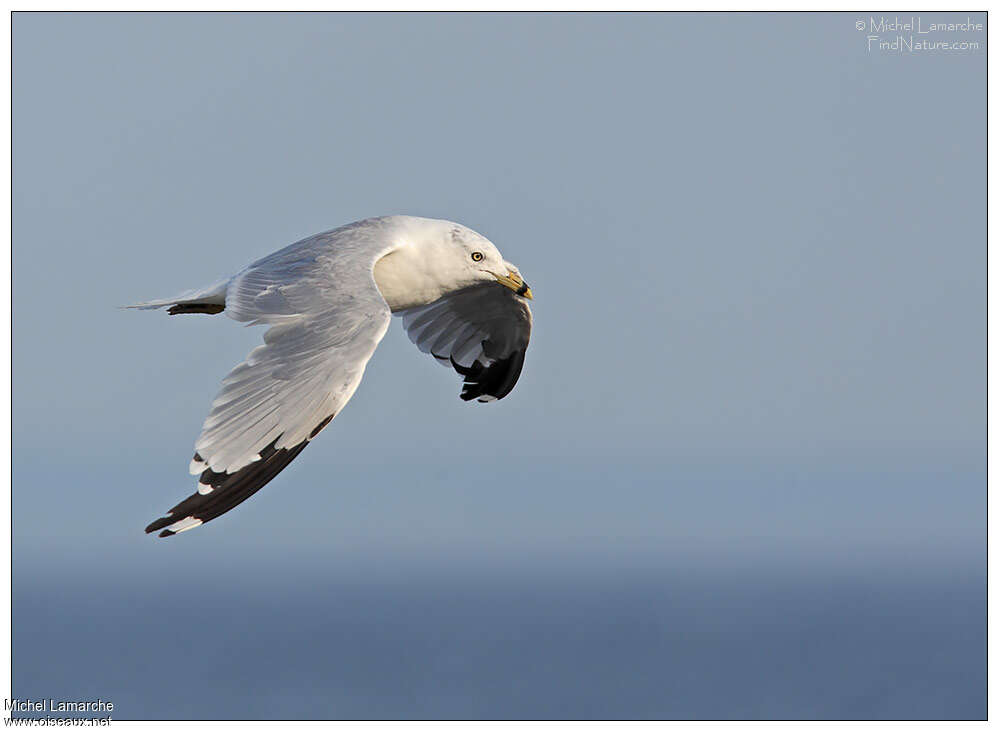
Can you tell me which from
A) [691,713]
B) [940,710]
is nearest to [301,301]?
[691,713]

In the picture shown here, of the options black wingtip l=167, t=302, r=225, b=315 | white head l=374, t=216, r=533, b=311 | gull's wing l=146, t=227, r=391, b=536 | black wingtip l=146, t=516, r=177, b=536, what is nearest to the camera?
black wingtip l=146, t=516, r=177, b=536

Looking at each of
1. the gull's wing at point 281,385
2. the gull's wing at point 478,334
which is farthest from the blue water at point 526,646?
the gull's wing at point 281,385

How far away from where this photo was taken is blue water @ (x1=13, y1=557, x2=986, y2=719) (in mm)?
70562

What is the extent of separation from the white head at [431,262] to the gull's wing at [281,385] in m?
0.78

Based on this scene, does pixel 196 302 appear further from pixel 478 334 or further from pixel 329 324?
pixel 478 334

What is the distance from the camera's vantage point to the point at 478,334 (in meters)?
6.98

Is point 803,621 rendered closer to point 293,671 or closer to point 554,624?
point 554,624

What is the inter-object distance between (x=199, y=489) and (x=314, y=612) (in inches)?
4144

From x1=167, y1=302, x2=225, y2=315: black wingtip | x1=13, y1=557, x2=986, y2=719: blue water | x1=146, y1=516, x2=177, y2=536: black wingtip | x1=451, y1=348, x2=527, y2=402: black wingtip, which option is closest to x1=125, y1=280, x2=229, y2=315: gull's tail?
x1=167, y1=302, x2=225, y2=315: black wingtip

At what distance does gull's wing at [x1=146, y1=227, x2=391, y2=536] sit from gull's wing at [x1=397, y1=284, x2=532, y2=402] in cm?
184

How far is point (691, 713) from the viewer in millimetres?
62625

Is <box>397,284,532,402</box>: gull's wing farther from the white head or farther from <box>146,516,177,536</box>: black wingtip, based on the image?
<box>146,516,177,536</box>: black wingtip

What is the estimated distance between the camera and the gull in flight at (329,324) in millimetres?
4348
